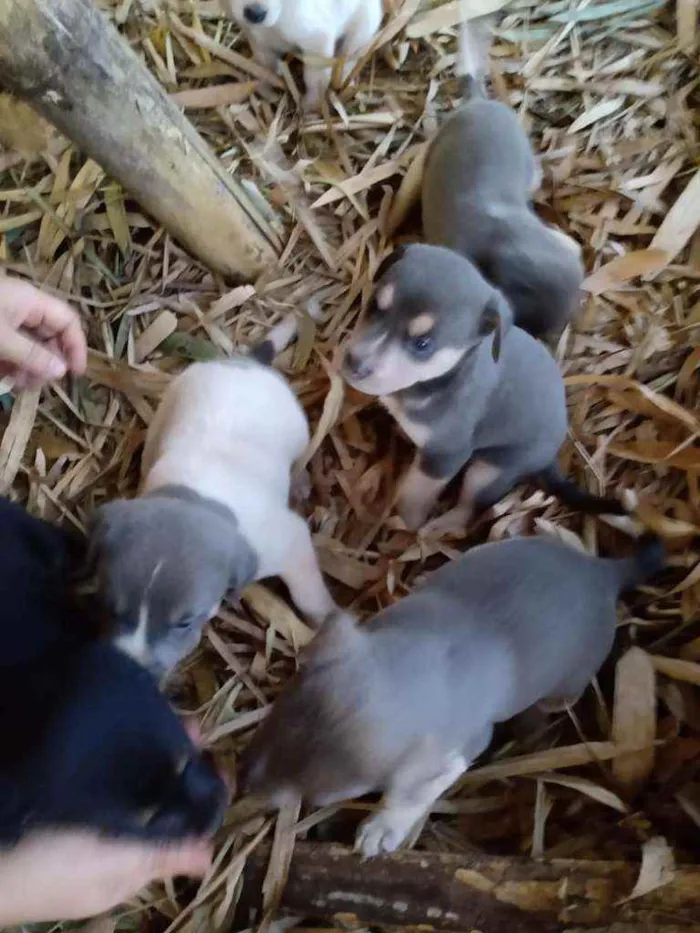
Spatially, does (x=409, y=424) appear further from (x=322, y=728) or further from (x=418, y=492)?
(x=322, y=728)

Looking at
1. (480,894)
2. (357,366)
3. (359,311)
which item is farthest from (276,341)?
(480,894)

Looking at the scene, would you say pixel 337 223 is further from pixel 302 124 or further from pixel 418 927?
pixel 418 927

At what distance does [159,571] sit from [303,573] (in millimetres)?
598

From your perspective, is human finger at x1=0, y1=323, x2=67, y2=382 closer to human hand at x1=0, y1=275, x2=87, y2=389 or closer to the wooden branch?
human hand at x1=0, y1=275, x2=87, y2=389

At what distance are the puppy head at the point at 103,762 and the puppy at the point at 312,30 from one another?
2521 mm

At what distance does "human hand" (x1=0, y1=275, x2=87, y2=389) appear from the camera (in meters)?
2.14

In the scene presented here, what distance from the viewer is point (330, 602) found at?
2.72 meters

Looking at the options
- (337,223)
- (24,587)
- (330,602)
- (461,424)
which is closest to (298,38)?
(337,223)

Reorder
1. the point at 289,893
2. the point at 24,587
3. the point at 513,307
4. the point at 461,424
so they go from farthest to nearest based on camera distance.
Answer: the point at 513,307
the point at 461,424
the point at 289,893
the point at 24,587

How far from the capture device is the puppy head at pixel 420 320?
7.50 ft

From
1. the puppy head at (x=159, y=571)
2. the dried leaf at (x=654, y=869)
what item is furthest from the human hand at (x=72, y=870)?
the dried leaf at (x=654, y=869)

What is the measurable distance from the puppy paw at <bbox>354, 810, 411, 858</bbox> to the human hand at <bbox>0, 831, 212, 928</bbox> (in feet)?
2.34

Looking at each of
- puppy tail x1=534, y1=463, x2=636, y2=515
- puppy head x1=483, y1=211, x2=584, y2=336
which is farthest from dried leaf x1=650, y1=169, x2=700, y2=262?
puppy tail x1=534, y1=463, x2=636, y2=515

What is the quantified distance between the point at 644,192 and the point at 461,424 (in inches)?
54.6
